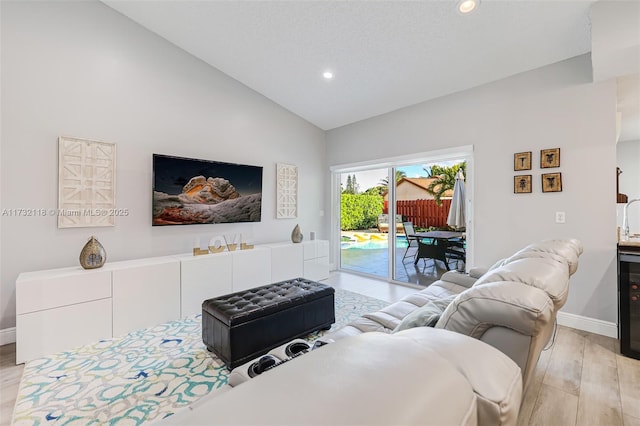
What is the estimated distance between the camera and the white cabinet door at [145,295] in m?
2.77

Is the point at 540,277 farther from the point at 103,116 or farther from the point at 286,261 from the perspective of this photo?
the point at 103,116

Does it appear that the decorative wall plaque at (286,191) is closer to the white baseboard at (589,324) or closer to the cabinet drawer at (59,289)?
the cabinet drawer at (59,289)

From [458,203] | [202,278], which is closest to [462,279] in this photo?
[458,203]

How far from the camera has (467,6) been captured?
95.0 inches

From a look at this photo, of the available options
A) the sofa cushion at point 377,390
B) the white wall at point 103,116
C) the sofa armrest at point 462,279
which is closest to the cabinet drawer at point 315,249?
the white wall at point 103,116

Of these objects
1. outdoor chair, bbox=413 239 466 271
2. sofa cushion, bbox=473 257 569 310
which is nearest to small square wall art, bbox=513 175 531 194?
outdoor chair, bbox=413 239 466 271

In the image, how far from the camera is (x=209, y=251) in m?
3.71

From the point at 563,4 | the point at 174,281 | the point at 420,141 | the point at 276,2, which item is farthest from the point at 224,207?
A: the point at 563,4

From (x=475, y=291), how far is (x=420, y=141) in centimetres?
362

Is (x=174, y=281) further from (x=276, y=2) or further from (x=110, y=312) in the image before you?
(x=276, y=2)

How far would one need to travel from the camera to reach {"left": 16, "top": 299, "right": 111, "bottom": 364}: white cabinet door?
232 centimetres

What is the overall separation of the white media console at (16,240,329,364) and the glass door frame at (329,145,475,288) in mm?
2083

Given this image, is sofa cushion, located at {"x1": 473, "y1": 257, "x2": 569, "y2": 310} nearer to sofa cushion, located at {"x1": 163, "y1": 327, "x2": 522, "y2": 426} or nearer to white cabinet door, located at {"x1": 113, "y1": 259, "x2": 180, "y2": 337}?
sofa cushion, located at {"x1": 163, "y1": 327, "x2": 522, "y2": 426}

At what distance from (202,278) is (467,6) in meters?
3.91
